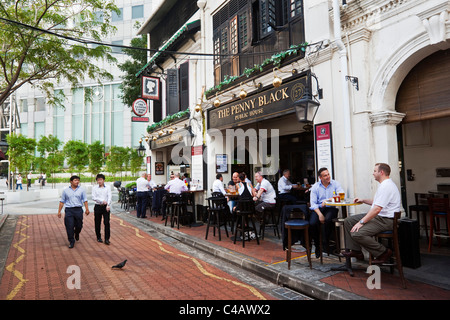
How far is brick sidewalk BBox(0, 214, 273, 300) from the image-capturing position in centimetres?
399

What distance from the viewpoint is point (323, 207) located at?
16.8 ft

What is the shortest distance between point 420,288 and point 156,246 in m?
5.38

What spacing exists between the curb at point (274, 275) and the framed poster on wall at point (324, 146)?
238 cm

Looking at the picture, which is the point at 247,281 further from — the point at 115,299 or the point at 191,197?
the point at 191,197

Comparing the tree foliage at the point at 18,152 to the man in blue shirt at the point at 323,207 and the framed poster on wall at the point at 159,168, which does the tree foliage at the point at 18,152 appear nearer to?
the framed poster on wall at the point at 159,168

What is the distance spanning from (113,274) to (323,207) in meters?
3.91

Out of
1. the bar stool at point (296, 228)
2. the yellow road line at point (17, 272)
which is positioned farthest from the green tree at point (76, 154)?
the bar stool at point (296, 228)

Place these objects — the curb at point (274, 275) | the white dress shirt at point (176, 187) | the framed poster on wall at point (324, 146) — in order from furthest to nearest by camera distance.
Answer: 1. the white dress shirt at point (176, 187)
2. the framed poster on wall at point (324, 146)
3. the curb at point (274, 275)

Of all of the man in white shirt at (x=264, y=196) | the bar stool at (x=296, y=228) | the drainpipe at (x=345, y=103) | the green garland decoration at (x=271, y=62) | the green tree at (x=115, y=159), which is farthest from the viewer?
Result: the green tree at (x=115, y=159)

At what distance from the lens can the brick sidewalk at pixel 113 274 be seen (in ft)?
13.1

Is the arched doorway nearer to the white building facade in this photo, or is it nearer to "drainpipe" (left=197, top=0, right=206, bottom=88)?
"drainpipe" (left=197, top=0, right=206, bottom=88)

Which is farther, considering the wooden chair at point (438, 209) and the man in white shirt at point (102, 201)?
the man in white shirt at point (102, 201)
